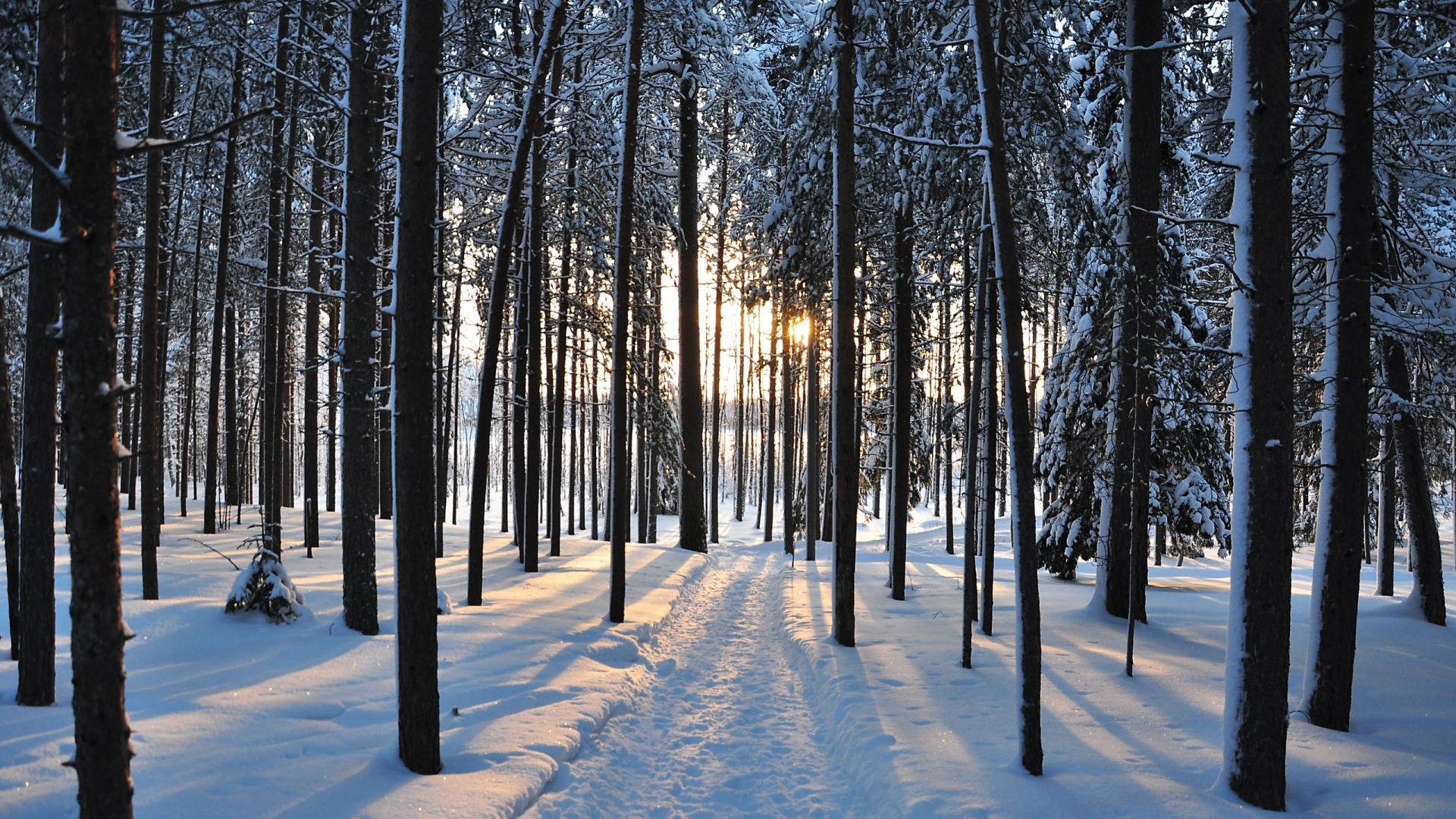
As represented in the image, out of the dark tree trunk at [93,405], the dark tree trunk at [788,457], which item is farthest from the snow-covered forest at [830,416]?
the dark tree trunk at [788,457]

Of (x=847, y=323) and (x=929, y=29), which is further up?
(x=929, y=29)

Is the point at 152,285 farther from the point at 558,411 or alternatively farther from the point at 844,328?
the point at 558,411

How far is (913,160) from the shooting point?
9.77m

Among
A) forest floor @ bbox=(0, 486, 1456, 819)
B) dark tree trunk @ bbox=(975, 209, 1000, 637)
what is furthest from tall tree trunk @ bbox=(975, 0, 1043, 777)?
dark tree trunk @ bbox=(975, 209, 1000, 637)

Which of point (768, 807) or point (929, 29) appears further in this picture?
point (929, 29)

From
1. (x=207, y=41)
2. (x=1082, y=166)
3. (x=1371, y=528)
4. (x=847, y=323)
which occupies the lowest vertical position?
(x=1371, y=528)

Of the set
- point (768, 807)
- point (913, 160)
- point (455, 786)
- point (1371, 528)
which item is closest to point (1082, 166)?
point (913, 160)

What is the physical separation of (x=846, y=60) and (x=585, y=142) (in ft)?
16.4

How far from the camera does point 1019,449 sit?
557 centimetres

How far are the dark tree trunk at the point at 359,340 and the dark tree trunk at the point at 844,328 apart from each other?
5.46 meters

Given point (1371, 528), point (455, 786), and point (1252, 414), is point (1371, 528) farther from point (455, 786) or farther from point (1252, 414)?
point (455, 786)

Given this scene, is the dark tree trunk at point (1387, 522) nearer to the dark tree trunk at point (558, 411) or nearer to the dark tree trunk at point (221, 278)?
the dark tree trunk at point (558, 411)

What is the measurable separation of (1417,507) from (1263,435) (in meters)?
8.75

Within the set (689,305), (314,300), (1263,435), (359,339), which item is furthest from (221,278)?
(1263,435)
